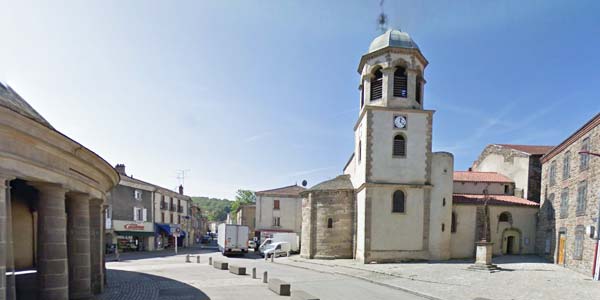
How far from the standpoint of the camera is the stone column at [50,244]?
24.7ft

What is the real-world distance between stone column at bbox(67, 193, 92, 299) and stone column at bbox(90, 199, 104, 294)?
1.39m

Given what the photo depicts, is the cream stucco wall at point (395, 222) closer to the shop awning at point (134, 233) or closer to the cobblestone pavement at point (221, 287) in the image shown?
the cobblestone pavement at point (221, 287)

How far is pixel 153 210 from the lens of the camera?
112ft

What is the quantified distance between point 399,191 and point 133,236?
86.1 feet

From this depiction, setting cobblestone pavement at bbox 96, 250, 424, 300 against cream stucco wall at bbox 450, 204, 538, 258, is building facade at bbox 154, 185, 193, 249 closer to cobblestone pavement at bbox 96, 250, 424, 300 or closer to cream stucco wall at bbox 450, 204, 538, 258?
cobblestone pavement at bbox 96, 250, 424, 300

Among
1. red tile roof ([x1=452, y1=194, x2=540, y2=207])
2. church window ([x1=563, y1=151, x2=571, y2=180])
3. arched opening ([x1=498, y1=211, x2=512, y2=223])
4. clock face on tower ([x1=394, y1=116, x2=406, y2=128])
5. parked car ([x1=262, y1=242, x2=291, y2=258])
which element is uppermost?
clock face on tower ([x1=394, y1=116, x2=406, y2=128])

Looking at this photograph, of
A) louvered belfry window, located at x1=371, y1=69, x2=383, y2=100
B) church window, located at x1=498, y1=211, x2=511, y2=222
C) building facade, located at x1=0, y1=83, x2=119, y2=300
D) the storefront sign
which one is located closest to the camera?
building facade, located at x1=0, y1=83, x2=119, y2=300

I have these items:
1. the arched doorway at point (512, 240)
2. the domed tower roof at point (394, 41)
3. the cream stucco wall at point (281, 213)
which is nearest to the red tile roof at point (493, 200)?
the arched doorway at point (512, 240)

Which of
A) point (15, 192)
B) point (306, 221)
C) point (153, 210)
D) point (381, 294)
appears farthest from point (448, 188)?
point (153, 210)

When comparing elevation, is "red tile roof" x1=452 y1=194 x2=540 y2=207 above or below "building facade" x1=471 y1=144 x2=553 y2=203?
below

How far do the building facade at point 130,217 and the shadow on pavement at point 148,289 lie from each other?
56.7ft

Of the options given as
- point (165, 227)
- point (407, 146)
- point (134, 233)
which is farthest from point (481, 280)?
point (165, 227)

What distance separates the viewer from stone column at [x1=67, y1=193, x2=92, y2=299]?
911 centimetres

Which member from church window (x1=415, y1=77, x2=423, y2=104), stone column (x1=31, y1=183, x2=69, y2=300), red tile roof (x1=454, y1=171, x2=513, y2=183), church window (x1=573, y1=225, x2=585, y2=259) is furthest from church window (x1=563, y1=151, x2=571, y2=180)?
stone column (x1=31, y1=183, x2=69, y2=300)
